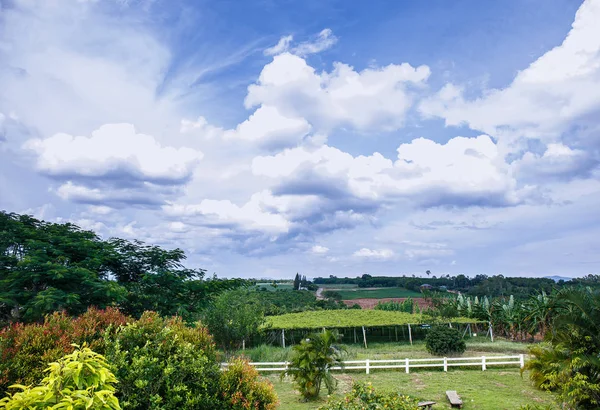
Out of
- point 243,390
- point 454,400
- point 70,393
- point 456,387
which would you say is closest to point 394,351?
point 456,387

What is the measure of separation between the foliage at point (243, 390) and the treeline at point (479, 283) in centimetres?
4321

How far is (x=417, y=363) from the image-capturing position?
21.5 meters

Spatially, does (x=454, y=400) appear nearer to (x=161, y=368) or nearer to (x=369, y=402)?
(x=369, y=402)

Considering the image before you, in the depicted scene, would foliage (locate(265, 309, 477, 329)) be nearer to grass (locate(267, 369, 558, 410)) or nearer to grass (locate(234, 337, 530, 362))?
grass (locate(234, 337, 530, 362))

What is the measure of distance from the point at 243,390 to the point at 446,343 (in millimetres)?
20171

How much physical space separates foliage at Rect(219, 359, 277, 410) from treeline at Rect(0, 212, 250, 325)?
9.71 metres

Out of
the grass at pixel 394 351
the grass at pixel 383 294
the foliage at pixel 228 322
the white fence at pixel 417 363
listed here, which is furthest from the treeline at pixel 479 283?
the foliage at pixel 228 322

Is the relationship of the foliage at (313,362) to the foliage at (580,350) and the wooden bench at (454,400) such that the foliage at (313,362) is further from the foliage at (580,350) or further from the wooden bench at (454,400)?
the foliage at (580,350)

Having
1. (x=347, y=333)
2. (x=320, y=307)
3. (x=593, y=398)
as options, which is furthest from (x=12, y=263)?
(x=320, y=307)

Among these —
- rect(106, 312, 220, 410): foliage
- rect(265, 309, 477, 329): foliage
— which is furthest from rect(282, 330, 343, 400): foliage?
rect(265, 309, 477, 329): foliage

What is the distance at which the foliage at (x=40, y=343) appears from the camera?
262 inches

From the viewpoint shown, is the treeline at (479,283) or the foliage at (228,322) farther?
the treeline at (479,283)

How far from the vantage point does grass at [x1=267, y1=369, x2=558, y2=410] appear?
1370 centimetres

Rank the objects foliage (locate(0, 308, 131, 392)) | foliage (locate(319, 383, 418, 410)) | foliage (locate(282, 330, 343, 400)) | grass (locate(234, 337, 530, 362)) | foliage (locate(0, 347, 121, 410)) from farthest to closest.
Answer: grass (locate(234, 337, 530, 362)), foliage (locate(282, 330, 343, 400)), foliage (locate(319, 383, 418, 410)), foliage (locate(0, 308, 131, 392)), foliage (locate(0, 347, 121, 410))
